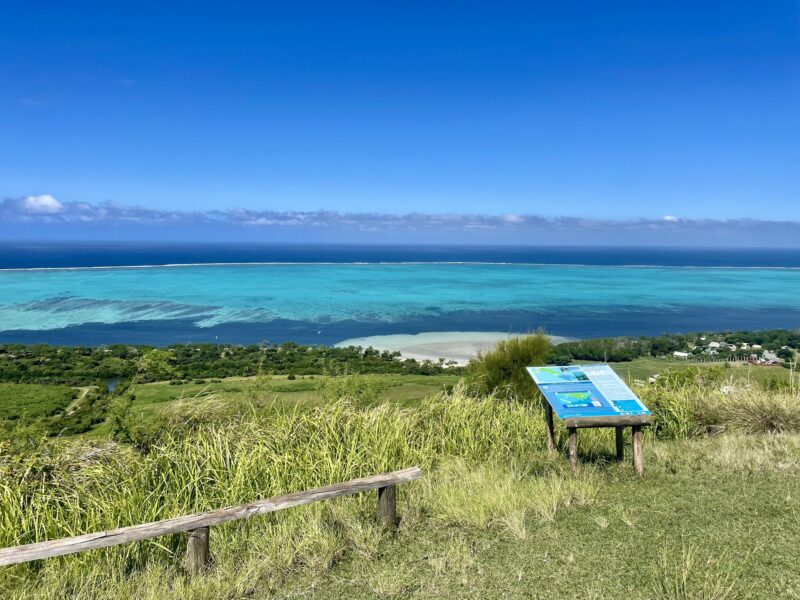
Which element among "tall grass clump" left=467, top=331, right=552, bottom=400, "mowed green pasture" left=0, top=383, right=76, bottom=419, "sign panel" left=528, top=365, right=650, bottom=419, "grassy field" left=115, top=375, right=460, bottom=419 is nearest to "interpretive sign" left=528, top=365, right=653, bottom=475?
"sign panel" left=528, top=365, right=650, bottom=419

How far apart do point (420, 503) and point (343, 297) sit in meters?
55.1

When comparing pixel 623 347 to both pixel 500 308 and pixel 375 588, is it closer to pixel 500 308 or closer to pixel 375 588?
pixel 500 308

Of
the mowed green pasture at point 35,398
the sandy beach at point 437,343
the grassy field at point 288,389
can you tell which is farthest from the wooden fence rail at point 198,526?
the sandy beach at point 437,343

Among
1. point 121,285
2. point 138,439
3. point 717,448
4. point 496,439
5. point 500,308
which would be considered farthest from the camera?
point 121,285

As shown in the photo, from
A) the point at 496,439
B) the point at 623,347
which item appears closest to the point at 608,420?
the point at 496,439

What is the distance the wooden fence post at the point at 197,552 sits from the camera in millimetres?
3656

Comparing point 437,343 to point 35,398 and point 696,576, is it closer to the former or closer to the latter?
point 35,398

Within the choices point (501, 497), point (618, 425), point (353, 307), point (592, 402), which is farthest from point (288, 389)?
point (353, 307)

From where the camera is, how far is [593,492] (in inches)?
189

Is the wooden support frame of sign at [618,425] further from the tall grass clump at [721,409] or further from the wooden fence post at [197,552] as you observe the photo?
the wooden fence post at [197,552]

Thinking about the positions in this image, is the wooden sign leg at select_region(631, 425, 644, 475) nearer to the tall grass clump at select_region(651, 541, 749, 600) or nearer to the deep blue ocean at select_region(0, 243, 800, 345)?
the tall grass clump at select_region(651, 541, 749, 600)

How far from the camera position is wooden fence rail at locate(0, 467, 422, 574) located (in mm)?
3199

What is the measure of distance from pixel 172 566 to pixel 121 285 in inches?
2901

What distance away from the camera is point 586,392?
5477 millimetres
